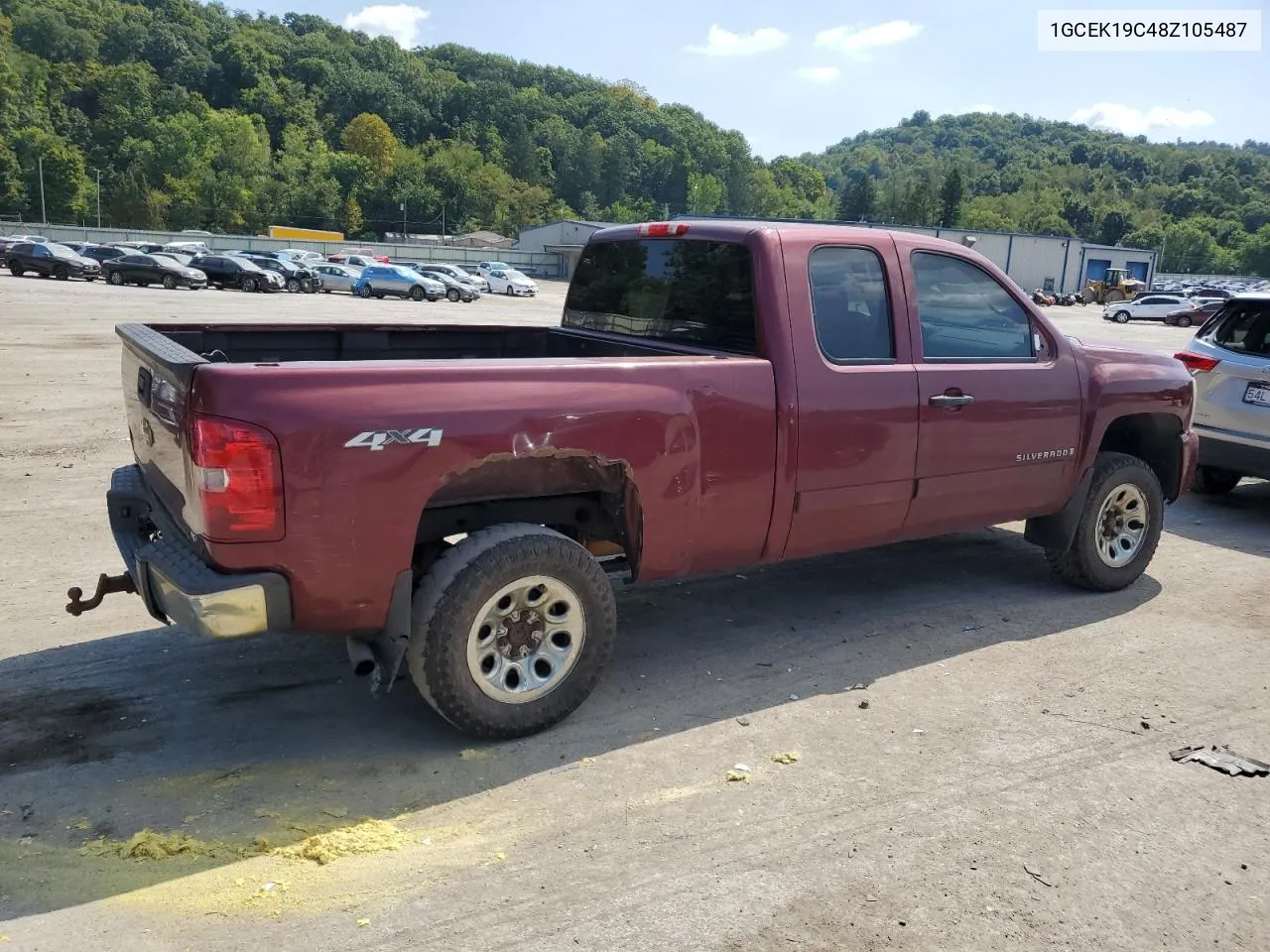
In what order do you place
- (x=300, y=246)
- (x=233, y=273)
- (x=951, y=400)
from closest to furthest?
(x=951, y=400) → (x=233, y=273) → (x=300, y=246)

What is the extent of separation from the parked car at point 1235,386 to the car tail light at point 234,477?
294 inches

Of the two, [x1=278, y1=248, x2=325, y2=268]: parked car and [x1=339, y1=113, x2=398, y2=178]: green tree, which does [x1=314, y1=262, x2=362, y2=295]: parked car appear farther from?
[x1=339, y1=113, x2=398, y2=178]: green tree

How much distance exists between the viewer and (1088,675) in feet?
15.7

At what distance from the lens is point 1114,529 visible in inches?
236

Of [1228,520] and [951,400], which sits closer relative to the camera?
[951,400]

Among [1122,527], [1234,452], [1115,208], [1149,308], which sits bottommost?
[1122,527]

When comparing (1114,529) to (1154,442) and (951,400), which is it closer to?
(1154,442)

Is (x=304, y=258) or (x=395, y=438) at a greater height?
(x=304, y=258)

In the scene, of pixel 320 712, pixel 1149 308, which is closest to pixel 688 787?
pixel 320 712

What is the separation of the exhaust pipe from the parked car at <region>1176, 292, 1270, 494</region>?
710 cm

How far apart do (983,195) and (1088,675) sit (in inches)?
8062

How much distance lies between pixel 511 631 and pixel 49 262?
4674cm

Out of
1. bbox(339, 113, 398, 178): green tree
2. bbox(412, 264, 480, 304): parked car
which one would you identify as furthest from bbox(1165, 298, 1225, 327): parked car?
bbox(339, 113, 398, 178): green tree

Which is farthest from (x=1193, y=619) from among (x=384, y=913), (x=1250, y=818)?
(x=384, y=913)
